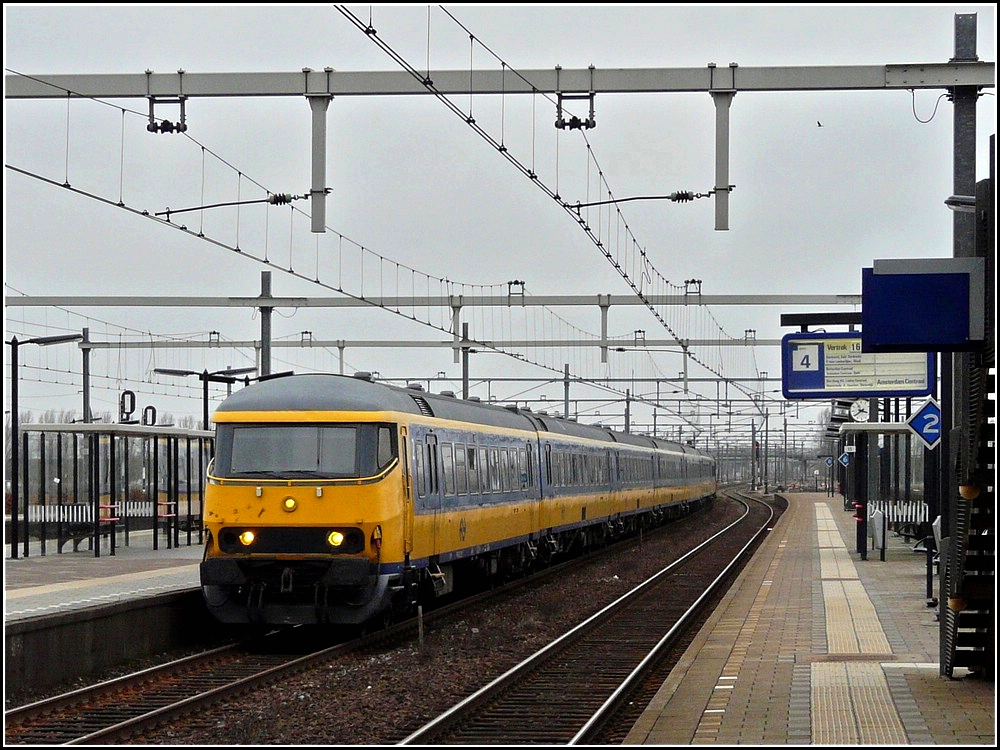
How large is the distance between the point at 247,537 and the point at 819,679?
6.55 meters

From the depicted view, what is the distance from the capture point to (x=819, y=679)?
12422 mm

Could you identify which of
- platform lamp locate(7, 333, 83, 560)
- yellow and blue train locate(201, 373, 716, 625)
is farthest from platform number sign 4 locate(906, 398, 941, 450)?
platform lamp locate(7, 333, 83, 560)

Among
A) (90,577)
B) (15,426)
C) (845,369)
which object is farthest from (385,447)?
(845,369)

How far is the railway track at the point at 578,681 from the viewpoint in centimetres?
1087

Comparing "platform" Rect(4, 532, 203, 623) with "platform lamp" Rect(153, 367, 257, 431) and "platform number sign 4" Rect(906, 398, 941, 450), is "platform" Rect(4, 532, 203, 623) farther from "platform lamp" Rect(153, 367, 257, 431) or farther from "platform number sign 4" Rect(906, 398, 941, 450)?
"platform number sign 4" Rect(906, 398, 941, 450)

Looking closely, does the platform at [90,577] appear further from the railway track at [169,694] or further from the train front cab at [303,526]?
the railway track at [169,694]

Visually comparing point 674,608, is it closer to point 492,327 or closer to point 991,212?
point 991,212

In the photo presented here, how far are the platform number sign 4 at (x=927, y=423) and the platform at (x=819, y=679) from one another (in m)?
2.24

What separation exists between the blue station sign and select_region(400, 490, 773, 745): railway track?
5.61 metres

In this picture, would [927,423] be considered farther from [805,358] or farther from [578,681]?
[578,681]

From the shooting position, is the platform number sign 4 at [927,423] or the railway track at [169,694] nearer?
the railway track at [169,694]

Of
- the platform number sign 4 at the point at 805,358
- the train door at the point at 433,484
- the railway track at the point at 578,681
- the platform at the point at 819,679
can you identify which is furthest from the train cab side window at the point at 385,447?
the platform number sign 4 at the point at 805,358

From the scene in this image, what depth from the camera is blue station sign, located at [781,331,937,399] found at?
2730 cm

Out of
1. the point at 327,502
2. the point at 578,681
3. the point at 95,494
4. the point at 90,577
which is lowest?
the point at 578,681
